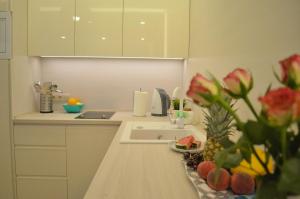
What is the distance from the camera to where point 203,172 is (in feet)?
3.03

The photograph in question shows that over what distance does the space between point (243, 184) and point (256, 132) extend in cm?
45

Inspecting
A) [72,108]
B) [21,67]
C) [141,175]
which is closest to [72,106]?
[72,108]

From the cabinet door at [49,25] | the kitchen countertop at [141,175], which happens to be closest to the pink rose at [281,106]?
the kitchen countertop at [141,175]

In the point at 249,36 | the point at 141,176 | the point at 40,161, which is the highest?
the point at 249,36

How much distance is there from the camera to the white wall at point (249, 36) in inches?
34.3

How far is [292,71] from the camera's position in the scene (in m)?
0.37

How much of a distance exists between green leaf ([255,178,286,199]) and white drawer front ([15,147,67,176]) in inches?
85.4

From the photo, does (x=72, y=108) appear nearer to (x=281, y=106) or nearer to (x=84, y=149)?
(x=84, y=149)

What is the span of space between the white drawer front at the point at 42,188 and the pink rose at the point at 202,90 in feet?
7.31

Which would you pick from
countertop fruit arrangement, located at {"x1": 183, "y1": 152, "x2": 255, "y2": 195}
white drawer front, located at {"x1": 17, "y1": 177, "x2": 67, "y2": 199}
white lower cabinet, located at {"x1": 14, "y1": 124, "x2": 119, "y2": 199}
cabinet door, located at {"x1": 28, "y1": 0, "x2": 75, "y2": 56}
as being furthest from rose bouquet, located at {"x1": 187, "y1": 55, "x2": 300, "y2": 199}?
cabinet door, located at {"x1": 28, "y1": 0, "x2": 75, "y2": 56}

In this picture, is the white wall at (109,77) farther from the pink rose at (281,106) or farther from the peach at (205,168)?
the pink rose at (281,106)

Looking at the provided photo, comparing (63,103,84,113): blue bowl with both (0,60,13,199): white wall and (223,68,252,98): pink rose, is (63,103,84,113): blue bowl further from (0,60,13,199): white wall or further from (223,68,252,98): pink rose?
(223,68,252,98): pink rose

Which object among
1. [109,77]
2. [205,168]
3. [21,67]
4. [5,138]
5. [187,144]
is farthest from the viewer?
[109,77]

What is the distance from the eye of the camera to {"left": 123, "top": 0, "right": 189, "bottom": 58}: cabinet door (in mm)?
2590
